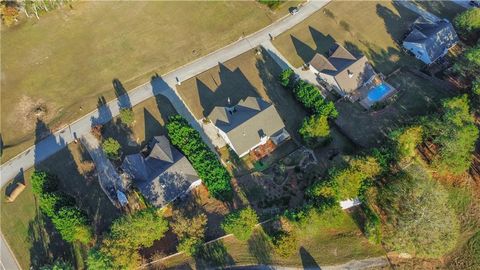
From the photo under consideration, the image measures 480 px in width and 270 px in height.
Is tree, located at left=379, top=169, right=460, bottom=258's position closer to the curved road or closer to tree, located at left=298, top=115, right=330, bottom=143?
tree, located at left=298, top=115, right=330, bottom=143

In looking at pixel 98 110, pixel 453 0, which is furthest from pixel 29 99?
pixel 453 0

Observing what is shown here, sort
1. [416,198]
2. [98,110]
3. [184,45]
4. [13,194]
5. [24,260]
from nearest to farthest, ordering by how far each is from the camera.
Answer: [416,198] → [24,260] → [13,194] → [98,110] → [184,45]

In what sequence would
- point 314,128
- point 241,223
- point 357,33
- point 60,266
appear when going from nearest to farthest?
1. point 60,266
2. point 241,223
3. point 314,128
4. point 357,33

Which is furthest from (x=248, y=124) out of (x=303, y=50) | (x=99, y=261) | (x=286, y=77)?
(x=99, y=261)

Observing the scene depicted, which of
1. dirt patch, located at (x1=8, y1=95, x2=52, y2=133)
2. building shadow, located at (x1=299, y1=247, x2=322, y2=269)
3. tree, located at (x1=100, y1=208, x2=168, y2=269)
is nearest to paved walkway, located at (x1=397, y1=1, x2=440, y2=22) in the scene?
building shadow, located at (x1=299, y1=247, x2=322, y2=269)

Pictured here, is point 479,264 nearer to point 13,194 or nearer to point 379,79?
point 379,79

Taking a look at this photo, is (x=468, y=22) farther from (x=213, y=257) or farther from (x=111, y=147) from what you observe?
(x=111, y=147)

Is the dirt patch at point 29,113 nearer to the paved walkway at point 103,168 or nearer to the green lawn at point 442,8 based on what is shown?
the paved walkway at point 103,168

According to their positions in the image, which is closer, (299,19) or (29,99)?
(29,99)
